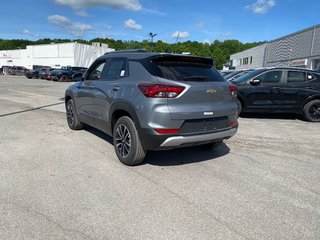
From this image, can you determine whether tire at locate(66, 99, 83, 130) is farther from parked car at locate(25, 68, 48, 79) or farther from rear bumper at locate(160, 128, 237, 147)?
parked car at locate(25, 68, 48, 79)

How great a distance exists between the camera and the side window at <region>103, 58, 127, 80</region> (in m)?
4.51

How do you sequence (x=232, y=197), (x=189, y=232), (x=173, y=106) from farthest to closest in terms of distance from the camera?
1. (x=173, y=106)
2. (x=232, y=197)
3. (x=189, y=232)

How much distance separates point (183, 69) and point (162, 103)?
706 millimetres

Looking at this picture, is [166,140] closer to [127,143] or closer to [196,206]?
[127,143]

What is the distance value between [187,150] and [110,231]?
280 cm

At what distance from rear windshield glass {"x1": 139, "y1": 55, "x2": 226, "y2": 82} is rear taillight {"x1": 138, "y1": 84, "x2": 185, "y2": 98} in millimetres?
176

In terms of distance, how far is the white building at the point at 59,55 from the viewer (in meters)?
47.0

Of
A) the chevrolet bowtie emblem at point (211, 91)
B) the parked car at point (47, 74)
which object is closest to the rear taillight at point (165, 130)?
the chevrolet bowtie emblem at point (211, 91)

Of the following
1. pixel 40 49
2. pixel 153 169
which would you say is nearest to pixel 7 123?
pixel 153 169

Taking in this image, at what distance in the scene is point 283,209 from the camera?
320 cm

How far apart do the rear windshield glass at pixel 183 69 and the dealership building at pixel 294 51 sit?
24.1 meters

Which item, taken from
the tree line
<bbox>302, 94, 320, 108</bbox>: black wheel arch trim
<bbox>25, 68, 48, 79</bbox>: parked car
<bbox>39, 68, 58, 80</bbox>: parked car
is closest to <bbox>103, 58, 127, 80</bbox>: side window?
<bbox>302, 94, 320, 108</bbox>: black wheel arch trim

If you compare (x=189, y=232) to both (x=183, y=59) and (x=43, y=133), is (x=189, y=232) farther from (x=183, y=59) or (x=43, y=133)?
(x=43, y=133)

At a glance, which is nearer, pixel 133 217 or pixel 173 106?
pixel 133 217
